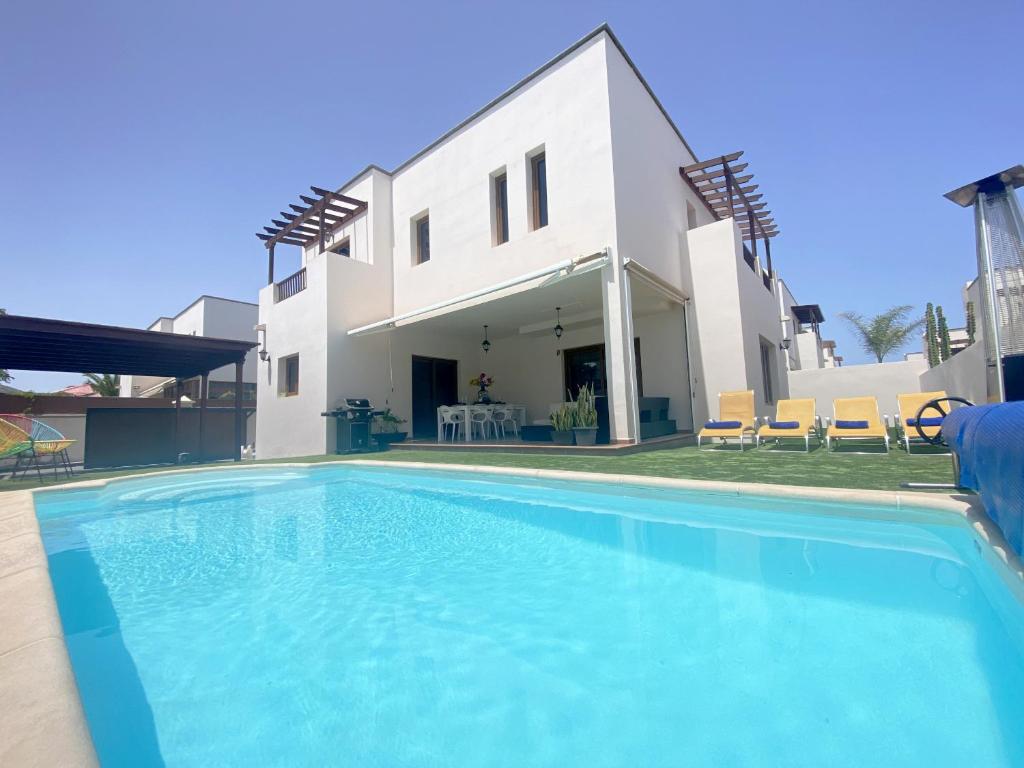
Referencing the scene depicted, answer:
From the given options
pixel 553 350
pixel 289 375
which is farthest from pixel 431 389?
pixel 289 375

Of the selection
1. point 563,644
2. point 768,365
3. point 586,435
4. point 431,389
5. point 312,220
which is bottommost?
point 563,644

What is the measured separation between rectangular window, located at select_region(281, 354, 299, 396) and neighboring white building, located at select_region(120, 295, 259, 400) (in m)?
12.4

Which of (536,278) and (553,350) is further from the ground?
(536,278)

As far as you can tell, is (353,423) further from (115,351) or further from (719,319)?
(719,319)

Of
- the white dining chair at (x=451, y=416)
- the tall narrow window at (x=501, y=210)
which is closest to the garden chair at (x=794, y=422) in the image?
the white dining chair at (x=451, y=416)

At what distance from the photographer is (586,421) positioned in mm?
8383

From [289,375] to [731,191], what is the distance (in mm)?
13136

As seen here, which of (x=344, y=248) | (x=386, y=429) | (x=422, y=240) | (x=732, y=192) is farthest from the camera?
(x=344, y=248)

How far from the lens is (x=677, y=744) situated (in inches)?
54.1

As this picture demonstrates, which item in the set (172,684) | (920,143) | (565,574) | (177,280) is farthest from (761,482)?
(177,280)

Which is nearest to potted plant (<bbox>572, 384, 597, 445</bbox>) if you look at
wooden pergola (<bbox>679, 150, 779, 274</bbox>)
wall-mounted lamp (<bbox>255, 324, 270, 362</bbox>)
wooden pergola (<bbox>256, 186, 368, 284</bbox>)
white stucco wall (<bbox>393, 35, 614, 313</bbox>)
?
white stucco wall (<bbox>393, 35, 614, 313</bbox>)

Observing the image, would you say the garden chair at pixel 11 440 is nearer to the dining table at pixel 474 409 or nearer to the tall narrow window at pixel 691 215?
the dining table at pixel 474 409

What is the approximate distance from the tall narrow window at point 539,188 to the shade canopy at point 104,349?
8.28 metres

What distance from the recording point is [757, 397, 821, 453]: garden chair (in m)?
7.34
